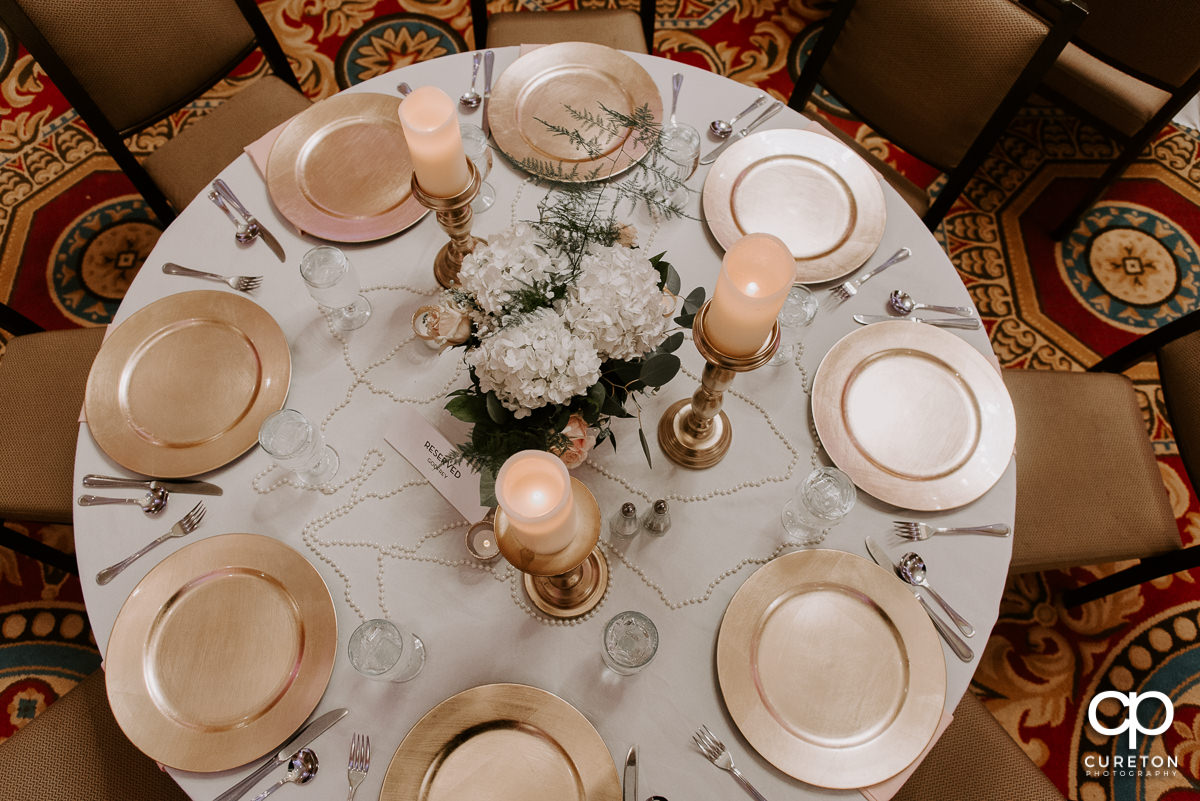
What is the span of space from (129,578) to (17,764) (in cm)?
47

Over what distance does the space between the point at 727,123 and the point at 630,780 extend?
1197 millimetres

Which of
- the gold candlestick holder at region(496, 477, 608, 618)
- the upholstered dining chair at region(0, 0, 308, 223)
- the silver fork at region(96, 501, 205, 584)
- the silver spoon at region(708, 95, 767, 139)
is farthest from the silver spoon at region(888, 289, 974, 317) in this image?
the upholstered dining chair at region(0, 0, 308, 223)

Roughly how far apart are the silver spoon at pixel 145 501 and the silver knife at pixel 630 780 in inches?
32.4

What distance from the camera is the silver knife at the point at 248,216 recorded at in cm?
133

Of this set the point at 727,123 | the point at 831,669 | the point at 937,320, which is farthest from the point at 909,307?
the point at 831,669

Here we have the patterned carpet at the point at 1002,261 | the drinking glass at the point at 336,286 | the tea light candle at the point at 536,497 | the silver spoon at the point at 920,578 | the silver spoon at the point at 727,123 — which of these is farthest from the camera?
the patterned carpet at the point at 1002,261

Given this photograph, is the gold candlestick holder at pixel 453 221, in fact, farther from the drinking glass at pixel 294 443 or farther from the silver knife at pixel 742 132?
the silver knife at pixel 742 132

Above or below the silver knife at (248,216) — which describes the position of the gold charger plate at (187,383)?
below

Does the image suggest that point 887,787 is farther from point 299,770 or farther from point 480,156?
point 480,156

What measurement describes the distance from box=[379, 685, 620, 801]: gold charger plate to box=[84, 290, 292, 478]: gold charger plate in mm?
548

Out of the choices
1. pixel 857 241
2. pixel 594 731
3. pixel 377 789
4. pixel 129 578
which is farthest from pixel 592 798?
pixel 857 241

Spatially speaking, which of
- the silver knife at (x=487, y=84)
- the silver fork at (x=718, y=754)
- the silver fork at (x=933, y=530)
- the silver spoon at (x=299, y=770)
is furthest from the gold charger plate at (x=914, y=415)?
the silver spoon at (x=299, y=770)

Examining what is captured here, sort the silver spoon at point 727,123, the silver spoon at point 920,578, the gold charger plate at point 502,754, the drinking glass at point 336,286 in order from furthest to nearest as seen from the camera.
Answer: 1. the silver spoon at point 727,123
2. the drinking glass at point 336,286
3. the silver spoon at point 920,578
4. the gold charger plate at point 502,754

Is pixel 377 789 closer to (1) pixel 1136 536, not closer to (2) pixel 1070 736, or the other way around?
(1) pixel 1136 536
